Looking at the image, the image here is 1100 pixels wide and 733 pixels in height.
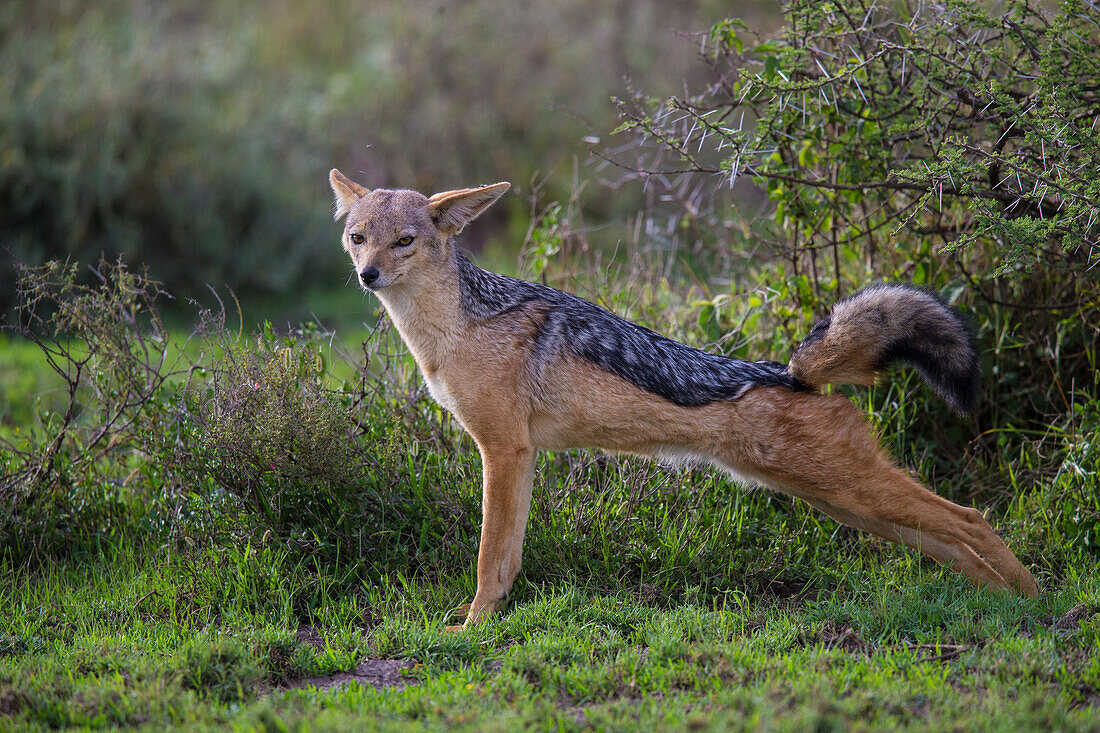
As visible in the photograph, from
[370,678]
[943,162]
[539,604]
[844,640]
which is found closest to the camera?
[370,678]

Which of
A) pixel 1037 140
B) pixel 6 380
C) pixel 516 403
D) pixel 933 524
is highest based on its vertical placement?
pixel 1037 140

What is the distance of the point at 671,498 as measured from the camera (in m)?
6.32

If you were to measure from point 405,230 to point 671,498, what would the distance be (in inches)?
102

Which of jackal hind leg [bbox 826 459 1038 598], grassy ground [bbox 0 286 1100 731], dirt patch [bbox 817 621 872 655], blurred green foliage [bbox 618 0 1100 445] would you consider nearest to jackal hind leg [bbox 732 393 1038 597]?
Answer: jackal hind leg [bbox 826 459 1038 598]

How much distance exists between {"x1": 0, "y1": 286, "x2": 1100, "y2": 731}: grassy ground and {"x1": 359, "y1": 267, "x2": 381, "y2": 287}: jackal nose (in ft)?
4.24

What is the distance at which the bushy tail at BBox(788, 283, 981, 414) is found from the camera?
5.42 m

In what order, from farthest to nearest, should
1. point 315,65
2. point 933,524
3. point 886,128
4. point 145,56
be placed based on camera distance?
1. point 315,65
2. point 145,56
3. point 886,128
4. point 933,524

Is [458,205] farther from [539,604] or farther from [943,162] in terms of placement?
[943,162]

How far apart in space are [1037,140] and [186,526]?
5889mm

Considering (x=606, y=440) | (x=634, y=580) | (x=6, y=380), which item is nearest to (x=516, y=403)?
(x=606, y=440)

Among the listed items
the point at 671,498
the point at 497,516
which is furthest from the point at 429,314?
the point at 671,498

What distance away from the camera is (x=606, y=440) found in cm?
562

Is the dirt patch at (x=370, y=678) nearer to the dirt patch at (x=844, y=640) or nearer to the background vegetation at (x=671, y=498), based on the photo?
the background vegetation at (x=671, y=498)

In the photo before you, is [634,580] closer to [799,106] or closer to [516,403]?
[516,403]
